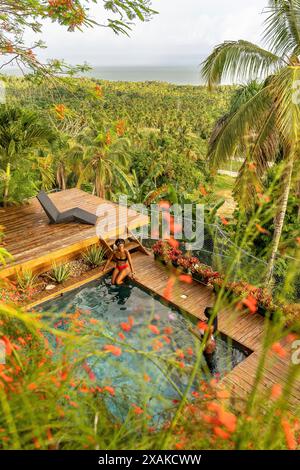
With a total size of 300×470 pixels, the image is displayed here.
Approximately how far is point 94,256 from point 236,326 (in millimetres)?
4617

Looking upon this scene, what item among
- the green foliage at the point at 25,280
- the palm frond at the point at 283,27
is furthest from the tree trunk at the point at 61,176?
the palm frond at the point at 283,27

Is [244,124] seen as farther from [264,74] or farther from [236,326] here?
[236,326]

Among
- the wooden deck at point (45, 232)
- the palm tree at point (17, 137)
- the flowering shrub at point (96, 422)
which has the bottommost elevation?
the wooden deck at point (45, 232)

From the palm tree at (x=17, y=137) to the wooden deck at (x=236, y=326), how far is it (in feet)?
16.2

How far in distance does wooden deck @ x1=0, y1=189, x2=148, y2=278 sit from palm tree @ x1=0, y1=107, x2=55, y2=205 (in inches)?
56.6

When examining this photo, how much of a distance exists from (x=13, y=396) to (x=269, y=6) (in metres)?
8.28

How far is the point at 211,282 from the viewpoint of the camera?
8164 millimetres

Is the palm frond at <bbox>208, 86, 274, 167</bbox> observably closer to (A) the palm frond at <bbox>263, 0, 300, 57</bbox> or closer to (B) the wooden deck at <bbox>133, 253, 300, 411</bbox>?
(A) the palm frond at <bbox>263, 0, 300, 57</bbox>

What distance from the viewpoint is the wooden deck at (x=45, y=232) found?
7.48 m

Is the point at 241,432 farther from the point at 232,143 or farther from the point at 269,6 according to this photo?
the point at 269,6

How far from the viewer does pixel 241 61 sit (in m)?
6.75

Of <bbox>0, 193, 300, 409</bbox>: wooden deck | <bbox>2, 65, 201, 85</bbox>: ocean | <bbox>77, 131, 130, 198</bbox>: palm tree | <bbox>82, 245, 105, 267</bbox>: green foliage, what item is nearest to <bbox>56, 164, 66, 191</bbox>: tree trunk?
<bbox>77, 131, 130, 198</bbox>: palm tree

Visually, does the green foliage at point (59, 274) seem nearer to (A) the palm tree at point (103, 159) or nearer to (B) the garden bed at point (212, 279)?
(B) the garden bed at point (212, 279)
